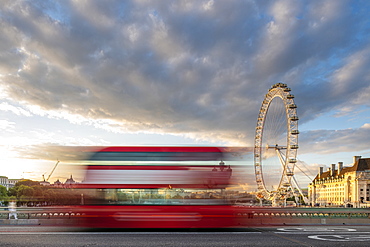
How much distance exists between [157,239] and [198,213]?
1.81 m

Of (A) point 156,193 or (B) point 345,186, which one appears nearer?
(A) point 156,193

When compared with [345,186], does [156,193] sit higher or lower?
higher

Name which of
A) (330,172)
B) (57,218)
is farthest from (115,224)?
(330,172)

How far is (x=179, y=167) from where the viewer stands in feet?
36.6

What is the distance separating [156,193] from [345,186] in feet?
440

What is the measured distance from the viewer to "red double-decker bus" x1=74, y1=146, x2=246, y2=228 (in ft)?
35.7

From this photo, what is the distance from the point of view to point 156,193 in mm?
10883

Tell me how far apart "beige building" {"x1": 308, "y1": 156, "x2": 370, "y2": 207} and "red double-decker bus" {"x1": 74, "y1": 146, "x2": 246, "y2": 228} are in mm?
112896

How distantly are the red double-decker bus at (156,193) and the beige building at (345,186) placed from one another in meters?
113

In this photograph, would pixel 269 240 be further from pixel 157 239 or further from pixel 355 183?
pixel 355 183

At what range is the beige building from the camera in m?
125

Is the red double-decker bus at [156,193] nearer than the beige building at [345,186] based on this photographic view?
Yes

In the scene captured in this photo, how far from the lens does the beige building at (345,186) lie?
125 metres

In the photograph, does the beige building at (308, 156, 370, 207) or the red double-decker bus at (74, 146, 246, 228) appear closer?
the red double-decker bus at (74, 146, 246, 228)
